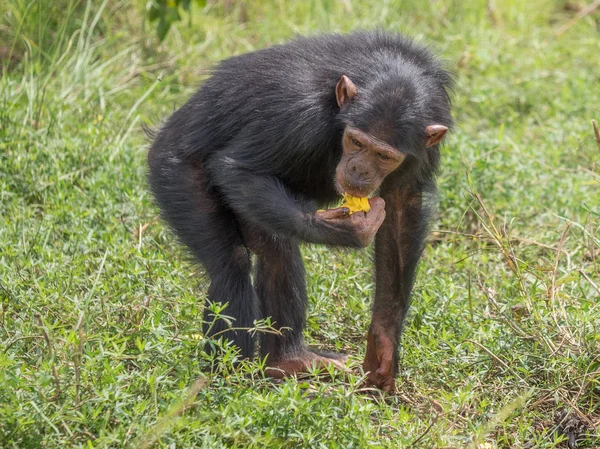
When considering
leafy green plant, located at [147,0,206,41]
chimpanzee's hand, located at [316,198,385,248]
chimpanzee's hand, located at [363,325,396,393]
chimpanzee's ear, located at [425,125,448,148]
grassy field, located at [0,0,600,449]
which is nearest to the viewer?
grassy field, located at [0,0,600,449]

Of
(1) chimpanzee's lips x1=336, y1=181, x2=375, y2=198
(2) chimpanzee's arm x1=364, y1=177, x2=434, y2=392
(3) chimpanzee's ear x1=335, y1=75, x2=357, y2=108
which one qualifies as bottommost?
(2) chimpanzee's arm x1=364, y1=177, x2=434, y2=392

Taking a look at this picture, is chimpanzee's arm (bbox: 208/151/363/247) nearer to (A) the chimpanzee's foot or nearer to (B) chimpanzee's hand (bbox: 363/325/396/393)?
(B) chimpanzee's hand (bbox: 363/325/396/393)

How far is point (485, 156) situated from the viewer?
287 inches

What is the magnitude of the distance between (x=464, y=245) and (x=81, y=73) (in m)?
4.02

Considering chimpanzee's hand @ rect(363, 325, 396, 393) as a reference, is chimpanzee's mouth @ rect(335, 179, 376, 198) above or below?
above

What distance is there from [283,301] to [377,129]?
1.26 metres

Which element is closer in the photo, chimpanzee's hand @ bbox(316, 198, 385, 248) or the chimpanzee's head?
chimpanzee's hand @ bbox(316, 198, 385, 248)

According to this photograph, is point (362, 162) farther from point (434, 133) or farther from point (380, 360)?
point (380, 360)

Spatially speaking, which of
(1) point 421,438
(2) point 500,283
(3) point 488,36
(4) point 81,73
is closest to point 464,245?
(2) point 500,283

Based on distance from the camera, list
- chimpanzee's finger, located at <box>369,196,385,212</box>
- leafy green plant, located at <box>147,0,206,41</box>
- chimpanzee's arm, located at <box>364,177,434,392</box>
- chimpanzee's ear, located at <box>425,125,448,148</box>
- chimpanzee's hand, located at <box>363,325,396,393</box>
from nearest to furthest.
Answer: chimpanzee's finger, located at <box>369,196,385,212</box> → chimpanzee's ear, located at <box>425,125,448,148</box> → chimpanzee's hand, located at <box>363,325,396,393</box> → chimpanzee's arm, located at <box>364,177,434,392</box> → leafy green plant, located at <box>147,0,206,41</box>

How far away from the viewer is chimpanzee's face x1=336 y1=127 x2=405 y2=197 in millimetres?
4766

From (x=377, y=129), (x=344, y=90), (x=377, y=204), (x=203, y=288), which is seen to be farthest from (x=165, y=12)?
(x=377, y=204)

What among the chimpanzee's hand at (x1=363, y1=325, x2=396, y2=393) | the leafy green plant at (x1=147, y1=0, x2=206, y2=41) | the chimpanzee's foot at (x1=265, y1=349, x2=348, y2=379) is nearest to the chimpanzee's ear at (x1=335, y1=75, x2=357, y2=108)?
the chimpanzee's hand at (x1=363, y1=325, x2=396, y2=393)

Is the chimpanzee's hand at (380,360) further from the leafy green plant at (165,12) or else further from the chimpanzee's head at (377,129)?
the leafy green plant at (165,12)
